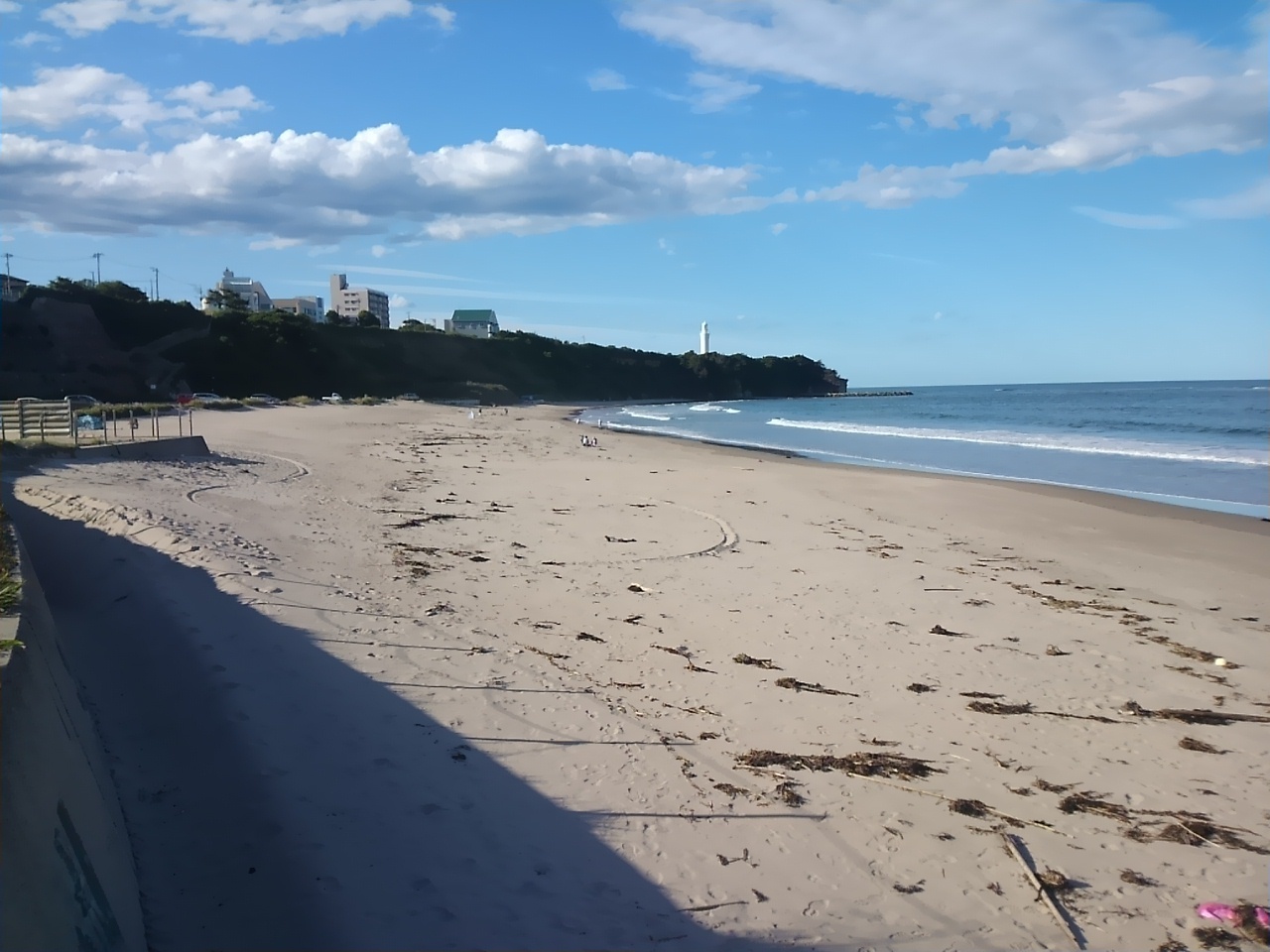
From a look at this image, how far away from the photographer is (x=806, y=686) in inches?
235

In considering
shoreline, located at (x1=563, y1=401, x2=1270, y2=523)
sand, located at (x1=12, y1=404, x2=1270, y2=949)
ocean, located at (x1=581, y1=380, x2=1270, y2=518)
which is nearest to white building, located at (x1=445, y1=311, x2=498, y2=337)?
ocean, located at (x1=581, y1=380, x2=1270, y2=518)

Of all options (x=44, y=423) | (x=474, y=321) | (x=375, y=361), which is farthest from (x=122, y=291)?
(x=474, y=321)

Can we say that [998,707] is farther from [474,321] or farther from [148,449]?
[474,321]

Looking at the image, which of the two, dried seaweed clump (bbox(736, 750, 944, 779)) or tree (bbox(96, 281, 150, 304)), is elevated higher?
tree (bbox(96, 281, 150, 304))

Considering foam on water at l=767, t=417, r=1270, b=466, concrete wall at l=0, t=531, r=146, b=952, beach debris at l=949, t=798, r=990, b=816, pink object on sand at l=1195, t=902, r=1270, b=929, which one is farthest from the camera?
foam on water at l=767, t=417, r=1270, b=466

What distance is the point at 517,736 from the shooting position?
4816 mm

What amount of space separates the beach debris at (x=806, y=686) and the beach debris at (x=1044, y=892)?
1781 millimetres

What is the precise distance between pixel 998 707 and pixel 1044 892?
2.19 m

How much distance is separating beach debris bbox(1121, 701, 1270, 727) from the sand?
7 cm

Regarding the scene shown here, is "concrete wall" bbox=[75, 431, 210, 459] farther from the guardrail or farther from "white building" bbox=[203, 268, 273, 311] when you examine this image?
"white building" bbox=[203, 268, 273, 311]

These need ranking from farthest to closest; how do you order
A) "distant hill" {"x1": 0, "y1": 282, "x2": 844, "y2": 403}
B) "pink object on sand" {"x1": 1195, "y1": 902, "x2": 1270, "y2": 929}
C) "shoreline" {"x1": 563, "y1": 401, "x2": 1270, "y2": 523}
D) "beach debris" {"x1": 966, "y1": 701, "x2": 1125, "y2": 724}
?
"distant hill" {"x1": 0, "y1": 282, "x2": 844, "y2": 403}
"shoreline" {"x1": 563, "y1": 401, "x2": 1270, "y2": 523}
"beach debris" {"x1": 966, "y1": 701, "x2": 1125, "y2": 724}
"pink object on sand" {"x1": 1195, "y1": 902, "x2": 1270, "y2": 929}

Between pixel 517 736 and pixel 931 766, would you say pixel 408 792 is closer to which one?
pixel 517 736

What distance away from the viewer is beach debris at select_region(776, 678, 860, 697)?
5.90 meters

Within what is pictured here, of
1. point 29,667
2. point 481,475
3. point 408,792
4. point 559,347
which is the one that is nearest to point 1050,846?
point 408,792
